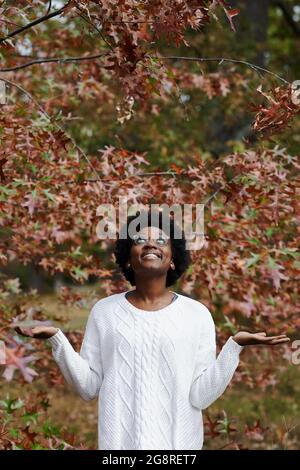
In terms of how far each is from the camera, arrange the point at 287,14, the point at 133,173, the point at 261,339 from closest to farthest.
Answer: the point at 261,339 < the point at 133,173 < the point at 287,14

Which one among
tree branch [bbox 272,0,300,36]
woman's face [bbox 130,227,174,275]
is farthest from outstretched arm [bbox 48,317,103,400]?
tree branch [bbox 272,0,300,36]

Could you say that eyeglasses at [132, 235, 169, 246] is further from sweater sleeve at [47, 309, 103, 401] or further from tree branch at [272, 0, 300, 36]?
tree branch at [272, 0, 300, 36]

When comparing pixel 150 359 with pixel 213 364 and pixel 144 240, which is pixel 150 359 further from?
pixel 144 240

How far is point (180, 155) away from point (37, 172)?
420cm

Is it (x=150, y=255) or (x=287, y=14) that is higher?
(x=287, y=14)

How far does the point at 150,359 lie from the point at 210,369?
0.93ft

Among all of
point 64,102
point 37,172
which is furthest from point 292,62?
point 37,172

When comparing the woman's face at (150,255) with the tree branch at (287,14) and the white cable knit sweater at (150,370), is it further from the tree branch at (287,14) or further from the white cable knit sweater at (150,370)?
the tree branch at (287,14)

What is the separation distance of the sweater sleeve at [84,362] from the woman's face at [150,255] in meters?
0.31

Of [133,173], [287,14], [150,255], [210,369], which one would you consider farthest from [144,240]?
[287,14]

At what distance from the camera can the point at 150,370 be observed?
10.9 ft

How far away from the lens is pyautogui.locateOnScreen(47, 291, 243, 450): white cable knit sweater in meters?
3.31

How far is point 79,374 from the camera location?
3.44 meters
